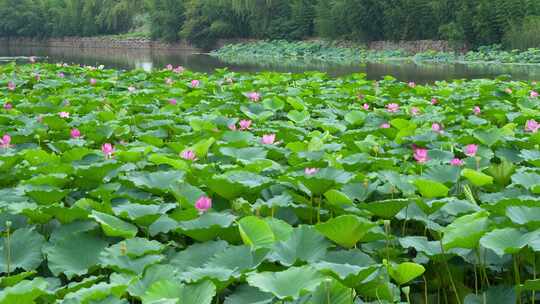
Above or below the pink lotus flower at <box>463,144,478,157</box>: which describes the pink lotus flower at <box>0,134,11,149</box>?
below

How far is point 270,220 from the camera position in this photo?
1604 mm

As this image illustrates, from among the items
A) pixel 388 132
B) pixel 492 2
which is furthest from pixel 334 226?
pixel 492 2

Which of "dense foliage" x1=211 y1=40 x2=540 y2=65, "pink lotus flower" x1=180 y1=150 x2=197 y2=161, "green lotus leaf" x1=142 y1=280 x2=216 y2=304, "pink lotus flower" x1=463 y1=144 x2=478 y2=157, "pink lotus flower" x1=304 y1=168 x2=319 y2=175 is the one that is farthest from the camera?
"dense foliage" x1=211 y1=40 x2=540 y2=65

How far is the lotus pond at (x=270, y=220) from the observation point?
1304 millimetres

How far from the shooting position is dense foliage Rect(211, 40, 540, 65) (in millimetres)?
21250

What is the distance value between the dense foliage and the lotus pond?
18.7 metres

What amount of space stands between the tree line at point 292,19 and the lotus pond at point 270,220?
21.7 meters

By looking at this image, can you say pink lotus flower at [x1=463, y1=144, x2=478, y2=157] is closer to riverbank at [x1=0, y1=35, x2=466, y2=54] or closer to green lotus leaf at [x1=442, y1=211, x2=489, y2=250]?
green lotus leaf at [x1=442, y1=211, x2=489, y2=250]

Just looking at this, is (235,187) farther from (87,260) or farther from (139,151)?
(139,151)

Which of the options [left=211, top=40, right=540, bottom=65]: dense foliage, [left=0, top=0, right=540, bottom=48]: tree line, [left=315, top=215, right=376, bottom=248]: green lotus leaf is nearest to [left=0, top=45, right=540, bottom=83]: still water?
[left=211, top=40, right=540, bottom=65]: dense foliage

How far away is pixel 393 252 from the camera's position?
160cm

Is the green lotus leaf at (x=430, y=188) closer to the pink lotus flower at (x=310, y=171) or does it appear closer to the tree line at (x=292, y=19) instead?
the pink lotus flower at (x=310, y=171)

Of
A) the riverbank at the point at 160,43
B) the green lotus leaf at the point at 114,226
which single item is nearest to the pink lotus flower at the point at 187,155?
the green lotus leaf at the point at 114,226

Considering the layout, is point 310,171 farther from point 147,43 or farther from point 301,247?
point 147,43
